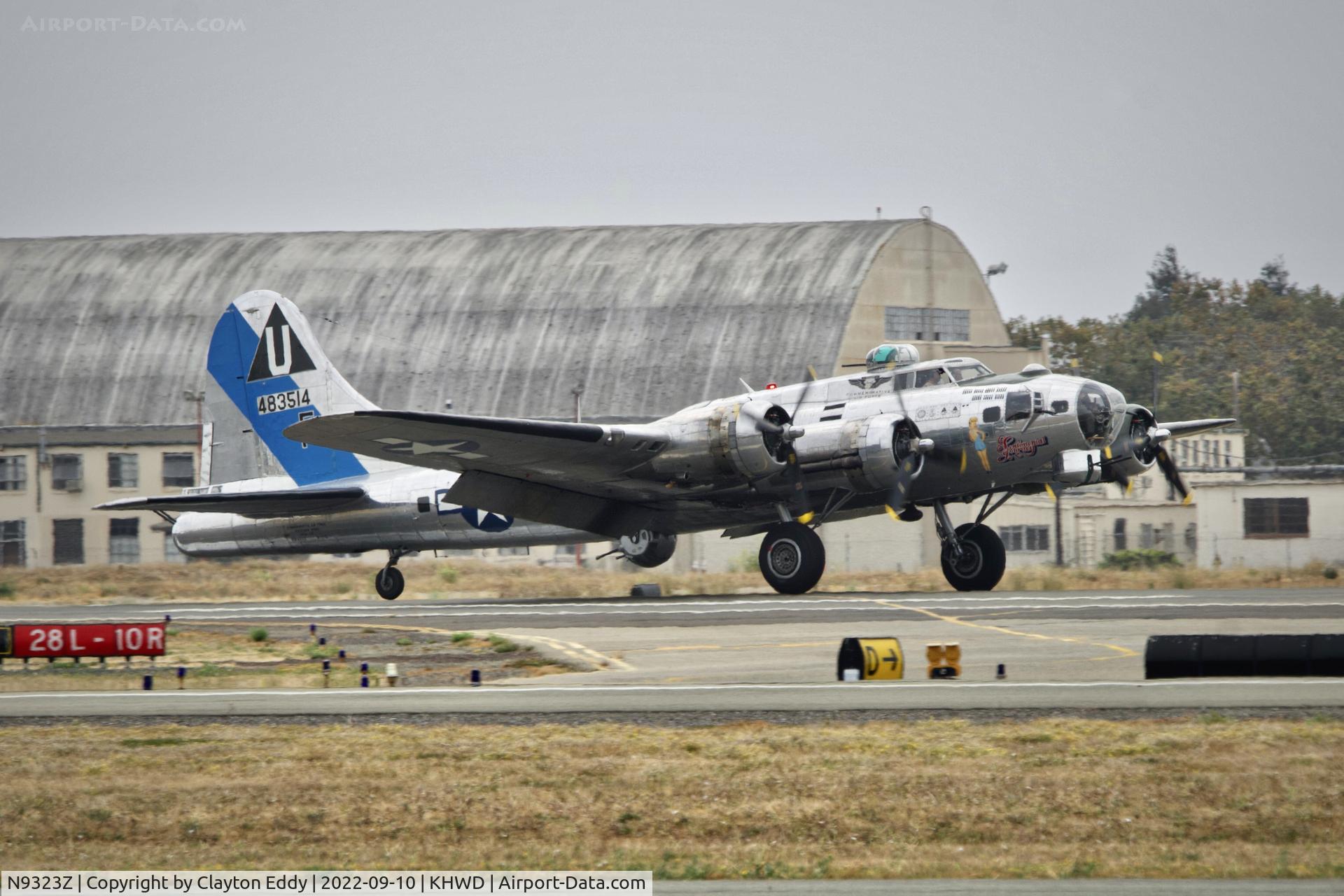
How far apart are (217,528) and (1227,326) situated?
296 ft

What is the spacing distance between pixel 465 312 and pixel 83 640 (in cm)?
4097

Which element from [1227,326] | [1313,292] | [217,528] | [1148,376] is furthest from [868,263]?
[1313,292]

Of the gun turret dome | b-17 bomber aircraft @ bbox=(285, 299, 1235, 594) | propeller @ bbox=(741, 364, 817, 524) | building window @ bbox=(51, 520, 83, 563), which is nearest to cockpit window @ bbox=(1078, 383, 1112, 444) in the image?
b-17 bomber aircraft @ bbox=(285, 299, 1235, 594)

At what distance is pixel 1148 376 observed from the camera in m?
102

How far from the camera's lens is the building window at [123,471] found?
186 feet

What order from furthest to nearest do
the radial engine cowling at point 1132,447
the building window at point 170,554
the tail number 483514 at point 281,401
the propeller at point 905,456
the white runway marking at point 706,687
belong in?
the building window at point 170,554 → the tail number 483514 at point 281,401 → the radial engine cowling at point 1132,447 → the propeller at point 905,456 → the white runway marking at point 706,687

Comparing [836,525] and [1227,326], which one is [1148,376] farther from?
[836,525]

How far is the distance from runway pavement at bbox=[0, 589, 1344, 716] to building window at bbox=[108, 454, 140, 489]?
82.5ft

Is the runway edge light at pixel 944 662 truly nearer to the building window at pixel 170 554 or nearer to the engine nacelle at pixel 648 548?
the engine nacelle at pixel 648 548

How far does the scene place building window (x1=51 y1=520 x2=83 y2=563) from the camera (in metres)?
56.4

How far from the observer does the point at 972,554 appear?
30.0 m

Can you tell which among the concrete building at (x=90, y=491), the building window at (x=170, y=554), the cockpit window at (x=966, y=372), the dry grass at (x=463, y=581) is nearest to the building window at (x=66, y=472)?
the concrete building at (x=90, y=491)

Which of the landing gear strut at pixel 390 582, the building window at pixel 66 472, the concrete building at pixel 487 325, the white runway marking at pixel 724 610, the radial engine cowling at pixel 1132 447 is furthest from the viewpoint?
the building window at pixel 66 472

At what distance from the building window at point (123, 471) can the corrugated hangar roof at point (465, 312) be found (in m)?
2.87
